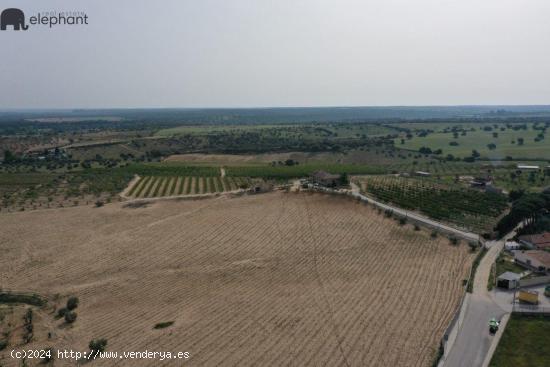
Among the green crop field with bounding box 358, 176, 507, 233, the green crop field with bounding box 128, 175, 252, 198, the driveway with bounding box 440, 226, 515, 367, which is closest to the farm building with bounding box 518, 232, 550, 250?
the green crop field with bounding box 358, 176, 507, 233

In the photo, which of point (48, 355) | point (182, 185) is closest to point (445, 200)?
point (182, 185)

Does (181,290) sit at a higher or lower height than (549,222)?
lower

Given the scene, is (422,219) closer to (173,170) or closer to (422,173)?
(422,173)

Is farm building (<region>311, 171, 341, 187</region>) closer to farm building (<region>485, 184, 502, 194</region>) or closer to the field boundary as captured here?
the field boundary

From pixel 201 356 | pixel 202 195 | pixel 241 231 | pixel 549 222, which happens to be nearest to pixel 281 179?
pixel 202 195

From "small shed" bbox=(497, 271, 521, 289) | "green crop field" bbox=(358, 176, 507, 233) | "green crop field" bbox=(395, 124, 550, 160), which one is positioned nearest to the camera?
"small shed" bbox=(497, 271, 521, 289)

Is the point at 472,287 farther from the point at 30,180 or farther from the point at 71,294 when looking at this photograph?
the point at 30,180

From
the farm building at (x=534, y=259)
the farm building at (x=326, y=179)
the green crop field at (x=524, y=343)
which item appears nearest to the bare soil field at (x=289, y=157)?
the farm building at (x=326, y=179)
